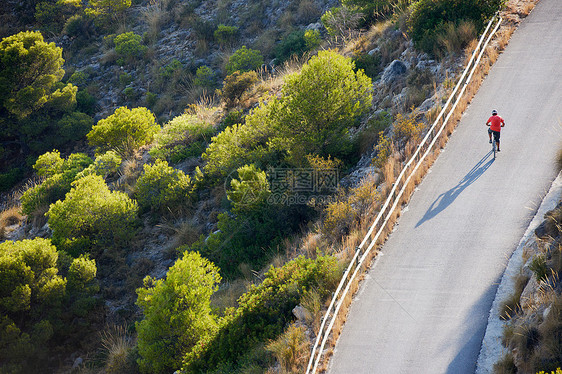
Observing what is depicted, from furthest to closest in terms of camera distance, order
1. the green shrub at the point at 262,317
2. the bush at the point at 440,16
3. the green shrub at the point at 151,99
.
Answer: the green shrub at the point at 151,99, the bush at the point at 440,16, the green shrub at the point at 262,317

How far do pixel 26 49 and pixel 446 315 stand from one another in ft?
84.5

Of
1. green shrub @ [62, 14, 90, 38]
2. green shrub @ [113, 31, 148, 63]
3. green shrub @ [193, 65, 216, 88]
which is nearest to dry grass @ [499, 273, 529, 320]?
green shrub @ [193, 65, 216, 88]

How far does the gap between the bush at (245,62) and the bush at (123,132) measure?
643cm

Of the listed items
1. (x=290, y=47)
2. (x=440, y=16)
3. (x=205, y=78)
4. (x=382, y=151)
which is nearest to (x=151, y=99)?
(x=205, y=78)

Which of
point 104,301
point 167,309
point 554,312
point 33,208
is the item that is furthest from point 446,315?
point 33,208

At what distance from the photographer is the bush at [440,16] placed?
50.6ft

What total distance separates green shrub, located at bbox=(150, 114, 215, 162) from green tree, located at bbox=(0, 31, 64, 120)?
9.71 m

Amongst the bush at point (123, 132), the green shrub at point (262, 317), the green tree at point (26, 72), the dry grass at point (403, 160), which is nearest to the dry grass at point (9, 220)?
the bush at point (123, 132)

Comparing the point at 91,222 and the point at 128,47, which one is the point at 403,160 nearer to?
the point at 91,222

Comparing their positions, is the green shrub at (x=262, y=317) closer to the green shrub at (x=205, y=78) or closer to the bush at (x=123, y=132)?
the bush at (x=123, y=132)

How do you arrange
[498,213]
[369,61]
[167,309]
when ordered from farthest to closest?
[369,61] → [167,309] → [498,213]

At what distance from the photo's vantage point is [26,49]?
24.0 metres

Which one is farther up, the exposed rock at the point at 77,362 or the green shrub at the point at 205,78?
the green shrub at the point at 205,78

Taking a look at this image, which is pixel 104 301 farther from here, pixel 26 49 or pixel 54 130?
pixel 26 49
